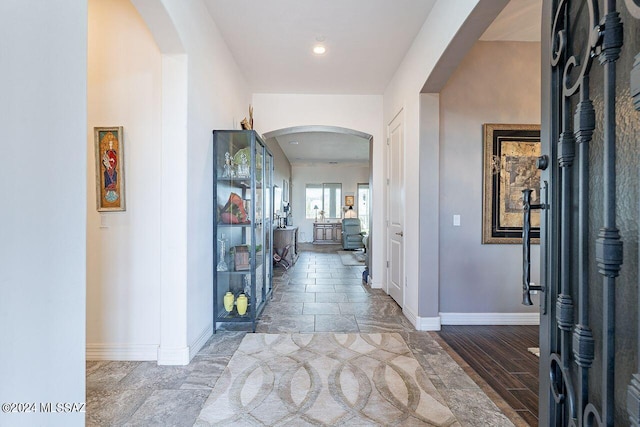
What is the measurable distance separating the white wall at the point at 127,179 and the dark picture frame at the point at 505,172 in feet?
10.3

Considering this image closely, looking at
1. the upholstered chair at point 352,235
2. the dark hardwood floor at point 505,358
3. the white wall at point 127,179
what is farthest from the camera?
the upholstered chair at point 352,235

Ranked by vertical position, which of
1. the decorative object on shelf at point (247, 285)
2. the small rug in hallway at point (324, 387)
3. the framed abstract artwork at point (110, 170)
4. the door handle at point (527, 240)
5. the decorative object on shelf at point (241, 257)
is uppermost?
the framed abstract artwork at point (110, 170)

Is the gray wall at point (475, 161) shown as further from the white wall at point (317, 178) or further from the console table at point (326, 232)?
the white wall at point (317, 178)

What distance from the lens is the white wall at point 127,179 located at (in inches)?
100

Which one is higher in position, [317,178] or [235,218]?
[317,178]

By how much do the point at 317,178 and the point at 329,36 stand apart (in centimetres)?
871

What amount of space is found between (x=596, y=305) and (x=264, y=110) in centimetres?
474

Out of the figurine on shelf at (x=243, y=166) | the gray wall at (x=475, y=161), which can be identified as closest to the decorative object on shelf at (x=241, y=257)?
the figurine on shelf at (x=243, y=166)

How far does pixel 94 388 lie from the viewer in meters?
2.16

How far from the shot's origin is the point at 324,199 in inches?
472

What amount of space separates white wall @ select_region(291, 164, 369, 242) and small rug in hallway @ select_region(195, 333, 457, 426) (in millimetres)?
9058

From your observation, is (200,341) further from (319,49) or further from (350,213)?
(350,213)

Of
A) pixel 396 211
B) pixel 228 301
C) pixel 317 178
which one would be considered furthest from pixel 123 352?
pixel 317 178

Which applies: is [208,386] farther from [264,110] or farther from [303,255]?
[303,255]
